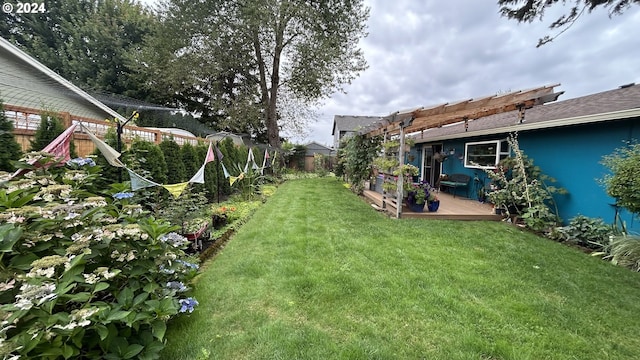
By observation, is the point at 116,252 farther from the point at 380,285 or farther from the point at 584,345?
the point at 584,345

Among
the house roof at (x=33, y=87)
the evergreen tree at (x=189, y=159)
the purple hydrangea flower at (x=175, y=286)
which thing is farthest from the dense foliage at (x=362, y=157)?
the purple hydrangea flower at (x=175, y=286)

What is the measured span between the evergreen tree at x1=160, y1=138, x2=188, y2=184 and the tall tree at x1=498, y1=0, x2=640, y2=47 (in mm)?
6523

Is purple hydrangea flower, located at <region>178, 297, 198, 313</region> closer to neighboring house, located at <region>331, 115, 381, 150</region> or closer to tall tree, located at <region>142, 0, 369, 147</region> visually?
tall tree, located at <region>142, 0, 369, 147</region>

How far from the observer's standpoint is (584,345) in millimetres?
1923

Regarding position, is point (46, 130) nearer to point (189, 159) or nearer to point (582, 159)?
point (189, 159)

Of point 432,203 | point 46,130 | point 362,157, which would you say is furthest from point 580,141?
point 46,130

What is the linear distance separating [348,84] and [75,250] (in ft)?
45.7

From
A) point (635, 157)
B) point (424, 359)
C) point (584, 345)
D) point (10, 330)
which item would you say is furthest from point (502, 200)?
point (10, 330)

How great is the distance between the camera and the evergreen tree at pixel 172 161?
498 centimetres

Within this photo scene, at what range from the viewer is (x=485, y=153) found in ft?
24.4

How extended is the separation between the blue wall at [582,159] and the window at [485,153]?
0.72 meters

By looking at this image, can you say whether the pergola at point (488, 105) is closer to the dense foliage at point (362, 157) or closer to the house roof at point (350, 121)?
the dense foliage at point (362, 157)

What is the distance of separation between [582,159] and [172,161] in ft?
25.6

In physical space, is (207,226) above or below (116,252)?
below
